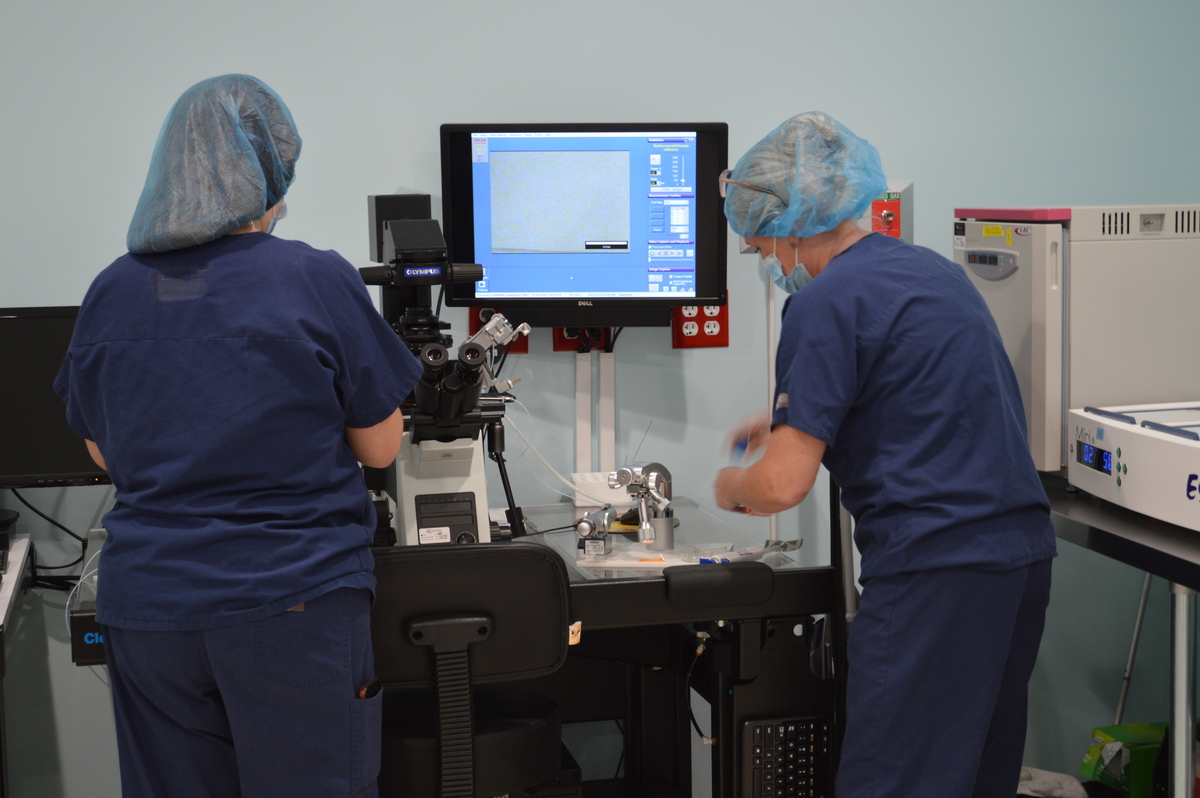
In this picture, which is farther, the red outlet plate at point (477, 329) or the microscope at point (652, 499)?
the red outlet plate at point (477, 329)

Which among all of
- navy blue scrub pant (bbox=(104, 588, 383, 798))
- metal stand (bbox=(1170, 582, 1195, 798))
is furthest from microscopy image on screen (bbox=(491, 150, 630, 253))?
metal stand (bbox=(1170, 582, 1195, 798))

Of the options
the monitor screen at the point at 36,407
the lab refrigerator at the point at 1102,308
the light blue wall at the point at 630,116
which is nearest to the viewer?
the lab refrigerator at the point at 1102,308

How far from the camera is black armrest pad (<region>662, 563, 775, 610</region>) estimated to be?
5.94 ft

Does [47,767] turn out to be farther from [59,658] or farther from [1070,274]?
[1070,274]

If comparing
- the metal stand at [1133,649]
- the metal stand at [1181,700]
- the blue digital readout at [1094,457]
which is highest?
the blue digital readout at [1094,457]

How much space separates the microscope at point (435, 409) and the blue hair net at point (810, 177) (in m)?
0.47

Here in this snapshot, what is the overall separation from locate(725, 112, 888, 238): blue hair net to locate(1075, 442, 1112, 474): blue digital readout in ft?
2.18

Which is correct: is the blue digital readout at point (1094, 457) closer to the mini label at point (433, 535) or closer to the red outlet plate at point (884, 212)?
the red outlet plate at point (884, 212)

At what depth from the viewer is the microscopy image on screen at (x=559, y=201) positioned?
2.41 meters

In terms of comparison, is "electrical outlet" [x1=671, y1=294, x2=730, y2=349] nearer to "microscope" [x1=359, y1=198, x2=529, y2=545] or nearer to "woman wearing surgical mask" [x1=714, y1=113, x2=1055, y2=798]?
"microscope" [x1=359, y1=198, x2=529, y2=545]

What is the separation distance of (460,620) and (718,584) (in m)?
0.48

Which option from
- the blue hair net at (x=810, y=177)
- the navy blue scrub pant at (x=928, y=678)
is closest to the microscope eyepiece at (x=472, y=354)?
the blue hair net at (x=810, y=177)

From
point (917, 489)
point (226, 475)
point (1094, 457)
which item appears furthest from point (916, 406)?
point (226, 475)

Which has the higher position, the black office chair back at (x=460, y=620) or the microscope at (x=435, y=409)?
the microscope at (x=435, y=409)
